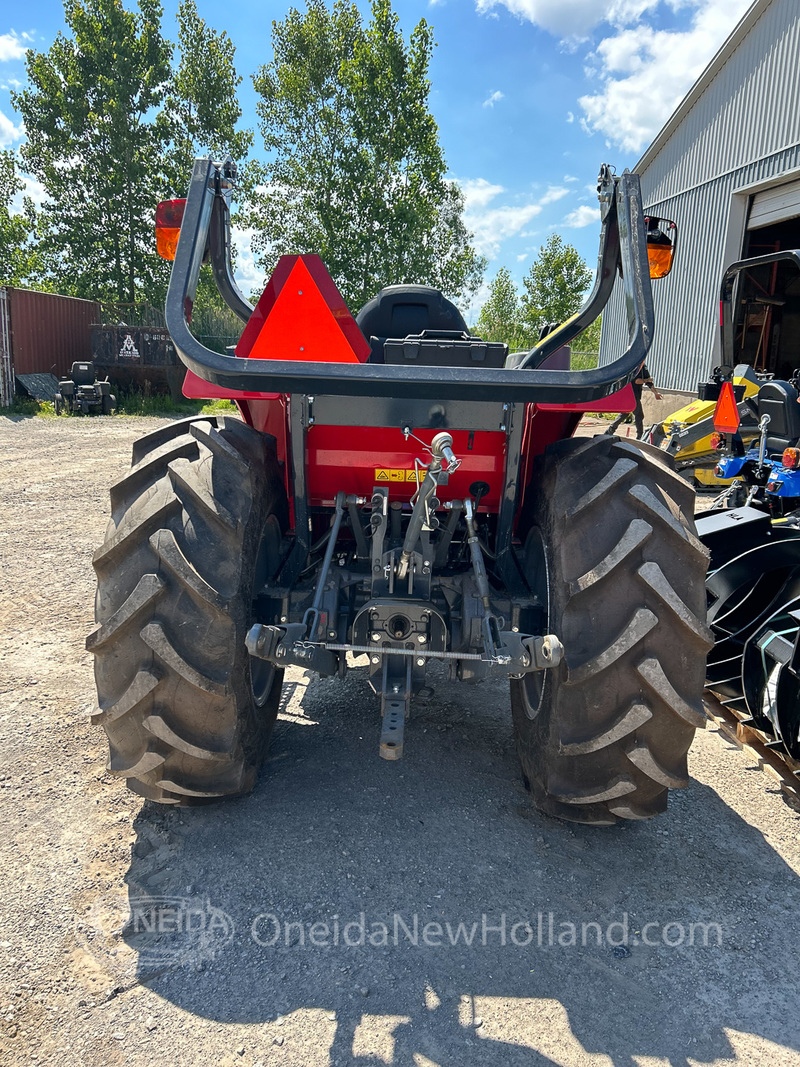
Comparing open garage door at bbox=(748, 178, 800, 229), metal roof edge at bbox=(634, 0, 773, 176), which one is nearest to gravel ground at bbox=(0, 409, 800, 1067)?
open garage door at bbox=(748, 178, 800, 229)

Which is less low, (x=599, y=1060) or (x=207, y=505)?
(x=207, y=505)

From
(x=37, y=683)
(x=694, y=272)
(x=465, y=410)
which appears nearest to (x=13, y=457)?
(x=37, y=683)

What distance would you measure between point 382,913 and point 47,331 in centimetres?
1987

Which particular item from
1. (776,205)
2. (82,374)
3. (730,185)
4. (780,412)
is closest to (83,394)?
(82,374)

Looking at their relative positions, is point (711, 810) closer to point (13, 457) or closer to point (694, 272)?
point (13, 457)

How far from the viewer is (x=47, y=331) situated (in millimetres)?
18781

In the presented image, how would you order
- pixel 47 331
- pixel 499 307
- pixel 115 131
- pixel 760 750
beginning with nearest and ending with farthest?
pixel 760 750
pixel 47 331
pixel 115 131
pixel 499 307

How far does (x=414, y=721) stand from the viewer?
11.4ft

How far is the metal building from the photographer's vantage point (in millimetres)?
11211

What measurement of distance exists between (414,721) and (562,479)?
153 centimetres

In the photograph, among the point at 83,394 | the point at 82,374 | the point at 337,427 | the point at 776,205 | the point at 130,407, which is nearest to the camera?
the point at 337,427

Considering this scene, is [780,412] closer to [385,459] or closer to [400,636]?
[385,459]

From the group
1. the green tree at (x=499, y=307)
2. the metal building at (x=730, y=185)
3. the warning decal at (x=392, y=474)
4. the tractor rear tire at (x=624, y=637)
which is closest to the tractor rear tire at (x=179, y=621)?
the warning decal at (x=392, y=474)

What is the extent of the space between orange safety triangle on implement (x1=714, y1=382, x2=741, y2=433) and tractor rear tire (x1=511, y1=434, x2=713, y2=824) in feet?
12.2
